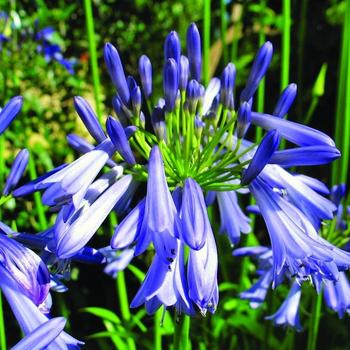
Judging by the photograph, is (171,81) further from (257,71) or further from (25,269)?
(25,269)

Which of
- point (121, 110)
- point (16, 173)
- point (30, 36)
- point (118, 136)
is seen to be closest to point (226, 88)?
point (121, 110)

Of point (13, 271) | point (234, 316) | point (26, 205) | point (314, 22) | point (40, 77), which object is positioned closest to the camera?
point (13, 271)

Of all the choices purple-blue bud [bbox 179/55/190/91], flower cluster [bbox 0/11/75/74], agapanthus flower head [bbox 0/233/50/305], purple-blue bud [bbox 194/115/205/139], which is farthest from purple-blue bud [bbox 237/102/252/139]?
flower cluster [bbox 0/11/75/74]

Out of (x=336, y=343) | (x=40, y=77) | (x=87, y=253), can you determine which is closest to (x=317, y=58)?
(x=40, y=77)

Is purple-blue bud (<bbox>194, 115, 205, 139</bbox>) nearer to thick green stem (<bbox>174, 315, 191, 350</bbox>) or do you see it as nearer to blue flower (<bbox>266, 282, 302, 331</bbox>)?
thick green stem (<bbox>174, 315, 191, 350</bbox>)

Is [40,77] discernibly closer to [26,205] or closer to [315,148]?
[26,205]

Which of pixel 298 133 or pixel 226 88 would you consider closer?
pixel 298 133
